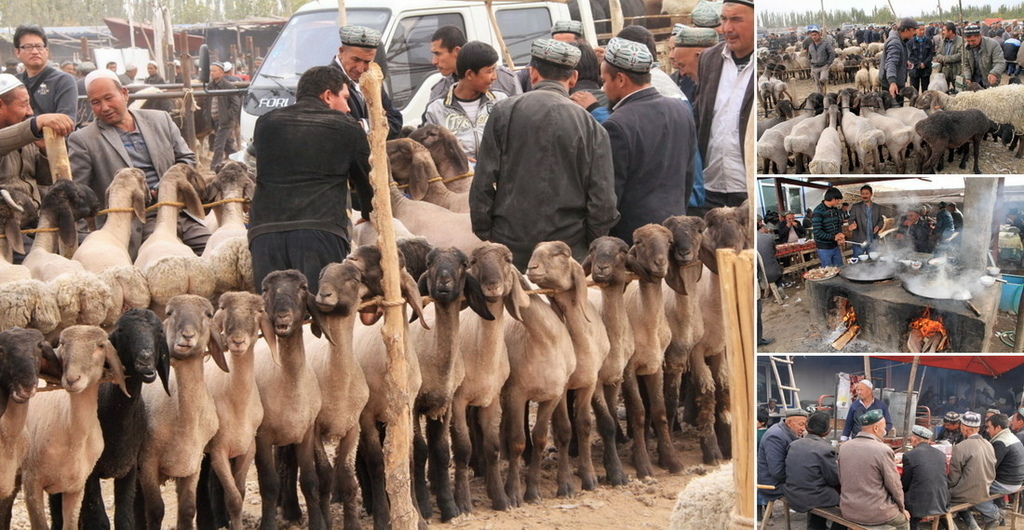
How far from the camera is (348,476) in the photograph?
6.32 m

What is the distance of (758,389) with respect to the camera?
376 cm

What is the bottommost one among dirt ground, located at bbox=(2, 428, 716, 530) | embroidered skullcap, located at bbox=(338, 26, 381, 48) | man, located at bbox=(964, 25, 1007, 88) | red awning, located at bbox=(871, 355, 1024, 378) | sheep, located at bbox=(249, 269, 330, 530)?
dirt ground, located at bbox=(2, 428, 716, 530)

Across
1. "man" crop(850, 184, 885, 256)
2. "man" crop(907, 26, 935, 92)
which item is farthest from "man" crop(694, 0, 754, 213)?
"man" crop(850, 184, 885, 256)

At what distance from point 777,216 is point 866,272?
319 millimetres

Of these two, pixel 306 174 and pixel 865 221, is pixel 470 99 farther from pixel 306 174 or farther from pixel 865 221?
pixel 865 221

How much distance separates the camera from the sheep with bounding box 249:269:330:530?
5953mm

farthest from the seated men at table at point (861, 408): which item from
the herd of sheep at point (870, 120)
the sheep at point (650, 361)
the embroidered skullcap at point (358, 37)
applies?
the embroidered skullcap at point (358, 37)

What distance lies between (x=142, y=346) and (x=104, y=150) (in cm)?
379

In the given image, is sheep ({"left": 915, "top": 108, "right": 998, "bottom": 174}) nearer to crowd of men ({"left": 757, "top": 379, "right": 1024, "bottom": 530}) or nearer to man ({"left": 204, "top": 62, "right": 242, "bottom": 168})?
crowd of men ({"left": 757, "top": 379, "right": 1024, "bottom": 530})

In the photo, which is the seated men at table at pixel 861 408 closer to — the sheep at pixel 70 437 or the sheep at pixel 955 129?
the sheep at pixel 955 129

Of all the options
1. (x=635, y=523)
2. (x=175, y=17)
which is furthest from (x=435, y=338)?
(x=175, y=17)

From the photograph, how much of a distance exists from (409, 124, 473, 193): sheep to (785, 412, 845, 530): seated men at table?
18.2 feet

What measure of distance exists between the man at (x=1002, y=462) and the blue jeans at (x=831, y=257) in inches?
25.7

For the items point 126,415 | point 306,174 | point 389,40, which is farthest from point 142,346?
point 389,40
